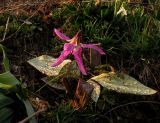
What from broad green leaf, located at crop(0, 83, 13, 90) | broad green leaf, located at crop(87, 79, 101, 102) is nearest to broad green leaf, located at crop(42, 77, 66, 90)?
broad green leaf, located at crop(87, 79, 101, 102)

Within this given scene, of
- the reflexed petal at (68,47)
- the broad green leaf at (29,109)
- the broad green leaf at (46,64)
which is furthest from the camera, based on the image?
the broad green leaf at (46,64)

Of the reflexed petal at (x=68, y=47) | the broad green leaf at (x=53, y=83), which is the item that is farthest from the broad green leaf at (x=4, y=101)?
the reflexed petal at (x=68, y=47)

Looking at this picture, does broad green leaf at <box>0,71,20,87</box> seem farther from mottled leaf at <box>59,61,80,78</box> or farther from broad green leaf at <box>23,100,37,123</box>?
mottled leaf at <box>59,61,80,78</box>

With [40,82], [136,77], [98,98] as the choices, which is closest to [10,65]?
[40,82]

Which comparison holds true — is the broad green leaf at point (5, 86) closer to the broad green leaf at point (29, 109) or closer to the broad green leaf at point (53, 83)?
the broad green leaf at point (29, 109)

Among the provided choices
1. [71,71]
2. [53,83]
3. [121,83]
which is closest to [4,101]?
[53,83]

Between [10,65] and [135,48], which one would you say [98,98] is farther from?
[10,65]
